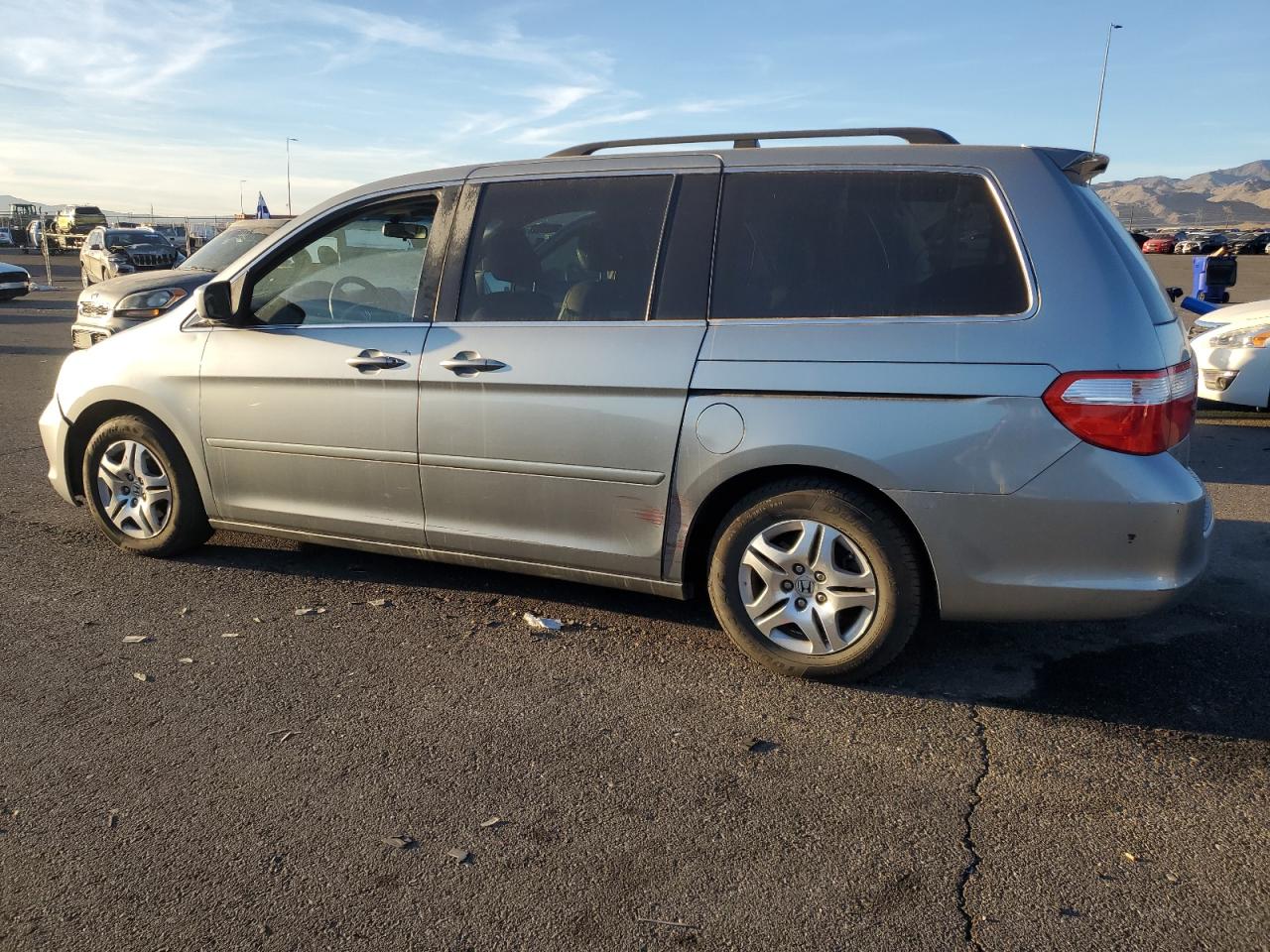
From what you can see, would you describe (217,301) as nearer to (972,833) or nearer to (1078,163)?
(1078,163)

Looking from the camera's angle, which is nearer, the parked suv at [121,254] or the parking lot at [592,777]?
the parking lot at [592,777]

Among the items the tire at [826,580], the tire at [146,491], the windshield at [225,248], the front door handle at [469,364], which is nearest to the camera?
the tire at [826,580]

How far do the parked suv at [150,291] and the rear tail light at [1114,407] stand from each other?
30.3ft

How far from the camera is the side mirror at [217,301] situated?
4602 mm

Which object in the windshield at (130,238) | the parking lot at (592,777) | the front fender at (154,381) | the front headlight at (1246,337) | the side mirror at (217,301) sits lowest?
the parking lot at (592,777)

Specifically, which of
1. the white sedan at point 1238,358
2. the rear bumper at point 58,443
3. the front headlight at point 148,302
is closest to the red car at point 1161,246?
the white sedan at point 1238,358

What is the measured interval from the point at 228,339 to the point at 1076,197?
142 inches

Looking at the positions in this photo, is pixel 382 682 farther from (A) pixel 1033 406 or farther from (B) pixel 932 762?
(A) pixel 1033 406

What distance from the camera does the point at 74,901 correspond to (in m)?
2.52

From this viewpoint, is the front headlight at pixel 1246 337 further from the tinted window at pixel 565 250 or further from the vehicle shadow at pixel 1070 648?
the tinted window at pixel 565 250

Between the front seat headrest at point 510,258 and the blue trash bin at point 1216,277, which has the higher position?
the blue trash bin at point 1216,277

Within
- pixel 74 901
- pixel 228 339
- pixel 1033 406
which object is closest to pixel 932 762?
pixel 1033 406

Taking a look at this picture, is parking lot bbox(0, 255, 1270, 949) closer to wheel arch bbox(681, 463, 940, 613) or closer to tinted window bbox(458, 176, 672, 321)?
wheel arch bbox(681, 463, 940, 613)

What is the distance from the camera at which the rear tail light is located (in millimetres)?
3203
